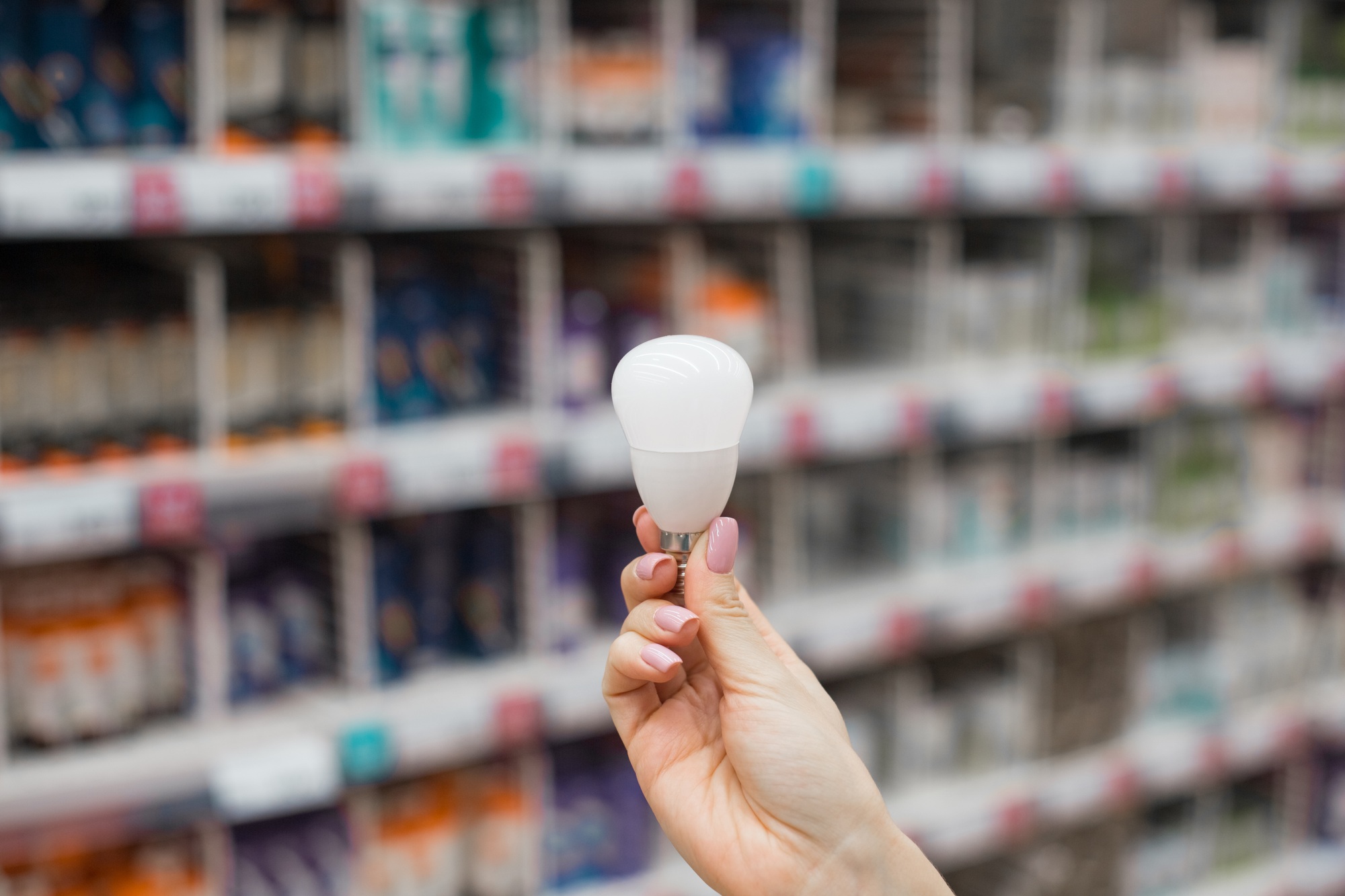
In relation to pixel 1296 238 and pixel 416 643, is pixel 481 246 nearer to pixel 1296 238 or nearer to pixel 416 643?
pixel 416 643

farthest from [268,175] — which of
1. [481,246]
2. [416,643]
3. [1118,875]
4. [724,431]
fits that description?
[1118,875]

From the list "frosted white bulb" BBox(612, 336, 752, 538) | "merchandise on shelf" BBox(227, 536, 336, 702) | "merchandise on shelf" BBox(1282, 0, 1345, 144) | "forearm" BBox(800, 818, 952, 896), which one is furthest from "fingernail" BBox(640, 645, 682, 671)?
"merchandise on shelf" BBox(1282, 0, 1345, 144)

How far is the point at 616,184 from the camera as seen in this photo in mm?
1770

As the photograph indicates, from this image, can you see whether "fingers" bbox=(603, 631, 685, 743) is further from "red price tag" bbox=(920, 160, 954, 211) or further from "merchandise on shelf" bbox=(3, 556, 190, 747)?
"red price tag" bbox=(920, 160, 954, 211)

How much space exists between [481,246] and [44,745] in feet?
3.16

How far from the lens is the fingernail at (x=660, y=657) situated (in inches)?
36.0

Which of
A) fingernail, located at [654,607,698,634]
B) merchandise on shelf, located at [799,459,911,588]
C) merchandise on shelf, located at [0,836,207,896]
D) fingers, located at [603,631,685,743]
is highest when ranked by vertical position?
fingernail, located at [654,607,698,634]

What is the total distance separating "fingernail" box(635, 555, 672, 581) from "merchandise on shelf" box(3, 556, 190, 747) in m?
1.06

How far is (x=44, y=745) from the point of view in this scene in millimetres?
1649

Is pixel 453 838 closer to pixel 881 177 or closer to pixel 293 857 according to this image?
pixel 293 857

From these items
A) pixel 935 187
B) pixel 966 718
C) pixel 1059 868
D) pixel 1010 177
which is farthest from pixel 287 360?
pixel 1059 868

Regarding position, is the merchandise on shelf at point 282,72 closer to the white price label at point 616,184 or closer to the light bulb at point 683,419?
the white price label at point 616,184

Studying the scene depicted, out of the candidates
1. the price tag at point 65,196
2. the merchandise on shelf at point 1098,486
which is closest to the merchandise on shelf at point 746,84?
the price tag at point 65,196

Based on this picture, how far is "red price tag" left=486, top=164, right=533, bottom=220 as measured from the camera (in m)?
1.69
